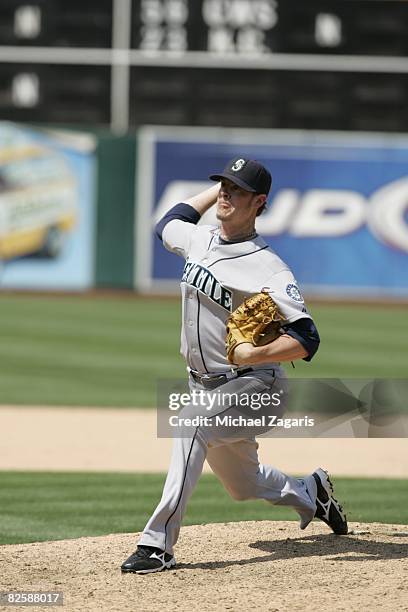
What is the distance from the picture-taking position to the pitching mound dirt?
432 cm

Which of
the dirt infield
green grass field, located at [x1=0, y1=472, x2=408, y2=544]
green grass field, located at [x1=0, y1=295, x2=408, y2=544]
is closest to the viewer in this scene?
green grass field, located at [x1=0, y1=472, x2=408, y2=544]

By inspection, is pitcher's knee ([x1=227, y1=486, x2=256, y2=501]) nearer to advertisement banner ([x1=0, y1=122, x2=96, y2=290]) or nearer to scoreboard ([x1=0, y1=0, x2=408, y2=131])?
advertisement banner ([x1=0, y1=122, x2=96, y2=290])

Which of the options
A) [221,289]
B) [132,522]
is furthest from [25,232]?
[221,289]

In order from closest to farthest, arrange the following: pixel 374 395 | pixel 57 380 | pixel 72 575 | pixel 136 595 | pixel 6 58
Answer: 1. pixel 136 595
2. pixel 72 575
3. pixel 374 395
4. pixel 57 380
5. pixel 6 58

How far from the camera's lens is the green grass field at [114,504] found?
5.97 metres

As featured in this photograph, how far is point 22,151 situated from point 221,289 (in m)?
14.7

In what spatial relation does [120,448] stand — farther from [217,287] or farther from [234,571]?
[217,287]

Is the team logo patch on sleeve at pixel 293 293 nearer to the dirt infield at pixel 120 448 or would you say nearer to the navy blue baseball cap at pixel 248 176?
the navy blue baseball cap at pixel 248 176

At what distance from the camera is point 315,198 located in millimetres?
19234

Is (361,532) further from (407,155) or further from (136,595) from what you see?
(407,155)

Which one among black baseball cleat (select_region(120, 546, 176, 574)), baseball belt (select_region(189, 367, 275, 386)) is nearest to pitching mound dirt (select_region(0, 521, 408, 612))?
black baseball cleat (select_region(120, 546, 176, 574))

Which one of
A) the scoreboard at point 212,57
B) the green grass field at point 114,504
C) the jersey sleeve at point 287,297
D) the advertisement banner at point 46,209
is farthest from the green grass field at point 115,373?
the scoreboard at point 212,57

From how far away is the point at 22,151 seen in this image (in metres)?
19.0

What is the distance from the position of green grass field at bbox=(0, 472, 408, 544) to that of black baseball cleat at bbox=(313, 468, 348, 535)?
71cm
